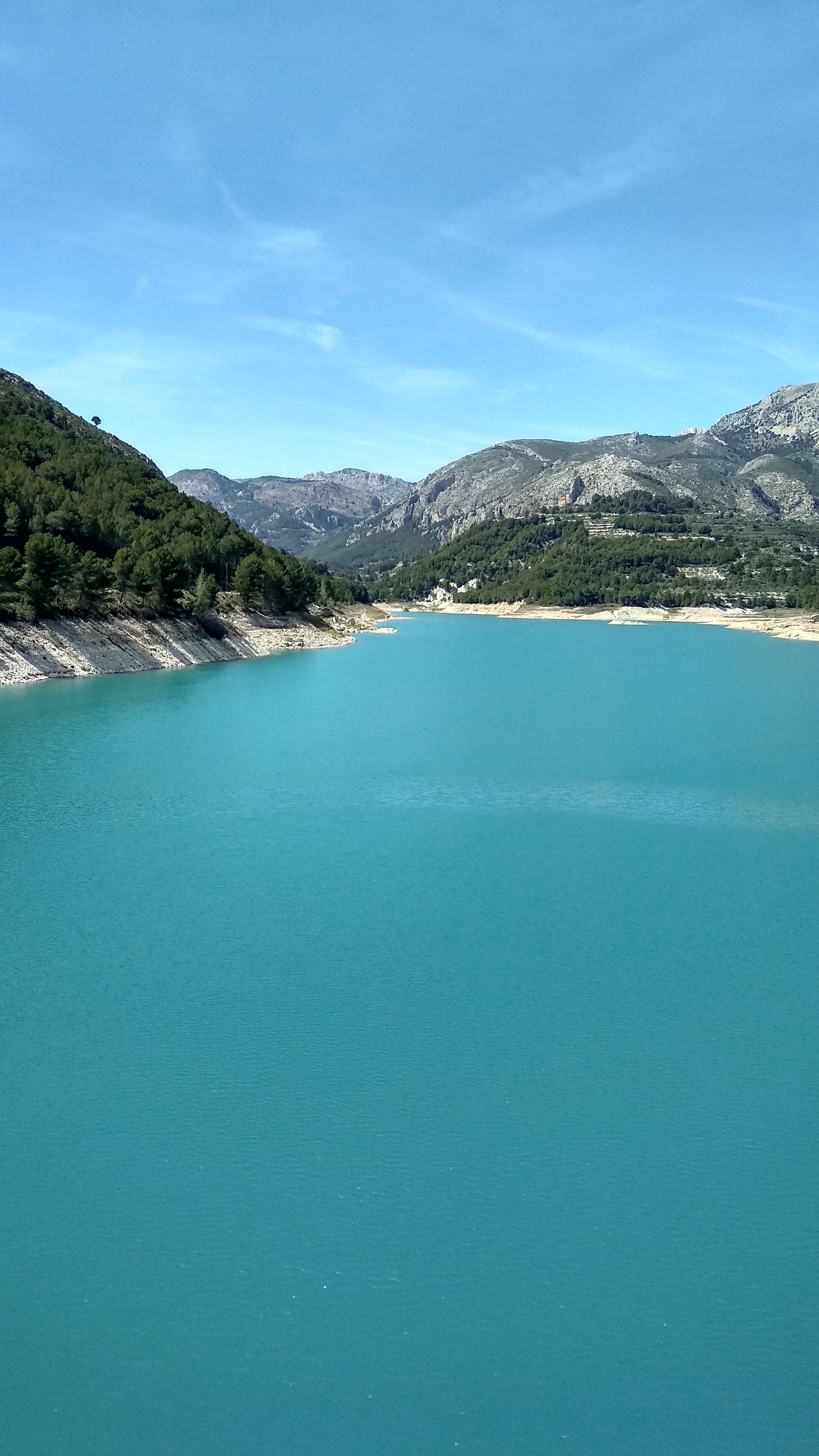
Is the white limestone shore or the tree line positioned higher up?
the tree line

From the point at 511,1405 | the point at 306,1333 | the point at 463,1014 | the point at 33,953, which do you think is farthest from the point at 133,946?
the point at 511,1405

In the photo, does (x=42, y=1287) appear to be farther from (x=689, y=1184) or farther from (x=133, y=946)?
(x=133, y=946)

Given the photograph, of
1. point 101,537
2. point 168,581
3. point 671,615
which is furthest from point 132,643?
point 671,615

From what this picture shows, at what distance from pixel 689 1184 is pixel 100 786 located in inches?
983

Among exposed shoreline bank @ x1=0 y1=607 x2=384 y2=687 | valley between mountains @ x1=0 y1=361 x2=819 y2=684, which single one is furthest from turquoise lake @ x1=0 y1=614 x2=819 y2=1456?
valley between mountains @ x1=0 y1=361 x2=819 y2=684

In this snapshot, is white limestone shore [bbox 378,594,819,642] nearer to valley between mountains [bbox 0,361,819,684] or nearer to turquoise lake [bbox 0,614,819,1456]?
valley between mountains [bbox 0,361,819,684]

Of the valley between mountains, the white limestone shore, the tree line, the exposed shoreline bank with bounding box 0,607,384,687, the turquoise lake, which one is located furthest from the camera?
the tree line

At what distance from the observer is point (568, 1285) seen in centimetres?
1011

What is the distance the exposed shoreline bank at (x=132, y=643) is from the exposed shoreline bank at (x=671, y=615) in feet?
198

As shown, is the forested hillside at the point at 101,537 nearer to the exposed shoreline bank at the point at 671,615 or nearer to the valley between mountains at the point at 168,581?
the valley between mountains at the point at 168,581

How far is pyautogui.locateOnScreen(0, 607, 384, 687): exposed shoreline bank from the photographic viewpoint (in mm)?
55875

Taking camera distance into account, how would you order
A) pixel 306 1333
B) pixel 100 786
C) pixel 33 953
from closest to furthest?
pixel 306 1333
pixel 33 953
pixel 100 786

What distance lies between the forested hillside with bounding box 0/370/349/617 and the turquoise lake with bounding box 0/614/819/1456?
112ft

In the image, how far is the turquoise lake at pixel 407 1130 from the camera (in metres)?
8.84
